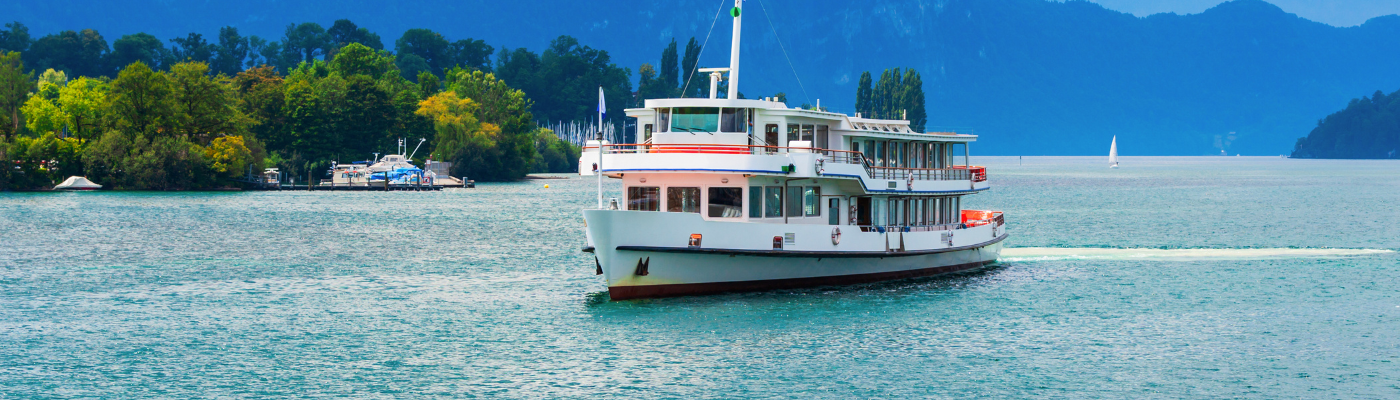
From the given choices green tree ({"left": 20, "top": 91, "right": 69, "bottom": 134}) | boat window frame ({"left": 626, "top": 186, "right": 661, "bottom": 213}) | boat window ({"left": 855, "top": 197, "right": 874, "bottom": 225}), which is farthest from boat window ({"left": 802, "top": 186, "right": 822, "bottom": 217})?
green tree ({"left": 20, "top": 91, "right": 69, "bottom": 134})

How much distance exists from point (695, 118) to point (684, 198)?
247 cm

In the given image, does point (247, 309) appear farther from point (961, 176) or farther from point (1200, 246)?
point (1200, 246)

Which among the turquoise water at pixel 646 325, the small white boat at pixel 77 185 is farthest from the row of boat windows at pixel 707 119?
the small white boat at pixel 77 185

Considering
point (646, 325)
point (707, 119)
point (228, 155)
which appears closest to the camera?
point (646, 325)

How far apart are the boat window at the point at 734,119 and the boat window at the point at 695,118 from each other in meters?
0.20

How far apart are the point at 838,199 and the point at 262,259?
25799 mm

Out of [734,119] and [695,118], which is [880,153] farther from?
[695,118]

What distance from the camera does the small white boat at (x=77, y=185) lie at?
10847 centimetres

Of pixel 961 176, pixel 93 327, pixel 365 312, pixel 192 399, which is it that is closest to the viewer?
pixel 192 399

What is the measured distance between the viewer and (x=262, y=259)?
52438 millimetres

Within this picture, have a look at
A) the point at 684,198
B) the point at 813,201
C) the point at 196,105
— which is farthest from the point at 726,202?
the point at 196,105

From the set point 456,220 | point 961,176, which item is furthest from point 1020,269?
point 456,220

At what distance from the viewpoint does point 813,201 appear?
39.3 meters

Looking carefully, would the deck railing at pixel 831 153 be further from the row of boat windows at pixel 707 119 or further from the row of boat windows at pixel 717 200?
the row of boat windows at pixel 717 200
